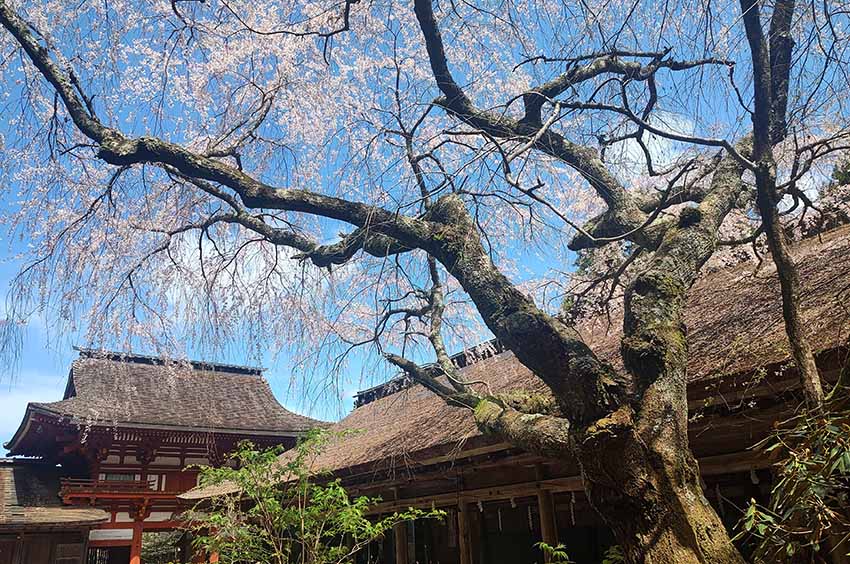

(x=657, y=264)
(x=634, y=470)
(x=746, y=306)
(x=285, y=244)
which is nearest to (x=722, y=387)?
(x=657, y=264)

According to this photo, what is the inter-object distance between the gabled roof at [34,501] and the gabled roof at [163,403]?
77cm

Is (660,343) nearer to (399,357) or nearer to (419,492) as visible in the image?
(399,357)

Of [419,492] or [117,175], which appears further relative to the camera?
[419,492]

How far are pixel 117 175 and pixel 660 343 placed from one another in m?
3.77

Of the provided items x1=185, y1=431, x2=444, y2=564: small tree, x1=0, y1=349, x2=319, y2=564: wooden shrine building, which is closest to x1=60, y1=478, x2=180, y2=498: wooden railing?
x1=0, y1=349, x2=319, y2=564: wooden shrine building

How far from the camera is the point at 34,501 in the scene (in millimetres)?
11805

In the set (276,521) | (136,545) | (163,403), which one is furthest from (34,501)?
(276,521)

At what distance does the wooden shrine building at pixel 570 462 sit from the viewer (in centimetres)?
341

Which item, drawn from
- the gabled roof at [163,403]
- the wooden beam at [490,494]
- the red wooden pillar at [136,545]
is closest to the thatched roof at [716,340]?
the wooden beam at [490,494]

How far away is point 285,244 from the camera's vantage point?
181 inches

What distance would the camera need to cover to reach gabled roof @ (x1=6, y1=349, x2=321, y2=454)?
39.5ft

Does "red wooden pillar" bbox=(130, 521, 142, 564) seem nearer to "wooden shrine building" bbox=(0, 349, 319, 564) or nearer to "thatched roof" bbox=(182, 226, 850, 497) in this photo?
"wooden shrine building" bbox=(0, 349, 319, 564)

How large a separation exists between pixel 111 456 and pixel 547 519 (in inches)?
418

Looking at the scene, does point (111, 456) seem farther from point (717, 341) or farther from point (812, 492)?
point (812, 492)
